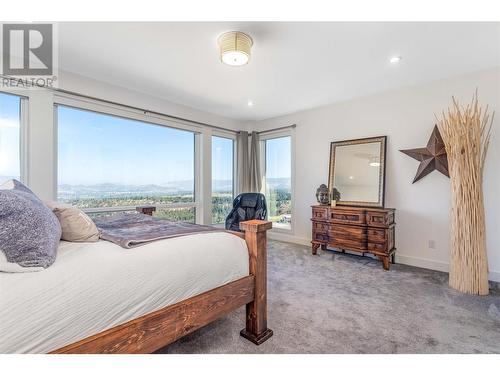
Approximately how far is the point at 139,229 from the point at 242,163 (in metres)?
3.38

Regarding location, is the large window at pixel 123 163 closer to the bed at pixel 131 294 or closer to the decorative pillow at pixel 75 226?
the decorative pillow at pixel 75 226

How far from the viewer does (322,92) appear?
3.51m

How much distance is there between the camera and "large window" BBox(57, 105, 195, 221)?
119 inches

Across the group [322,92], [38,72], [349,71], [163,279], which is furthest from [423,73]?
[38,72]

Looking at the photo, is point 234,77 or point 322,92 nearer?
point 234,77

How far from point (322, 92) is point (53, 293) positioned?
3587 millimetres

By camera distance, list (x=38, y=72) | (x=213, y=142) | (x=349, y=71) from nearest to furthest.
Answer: (x=38, y=72)
(x=349, y=71)
(x=213, y=142)

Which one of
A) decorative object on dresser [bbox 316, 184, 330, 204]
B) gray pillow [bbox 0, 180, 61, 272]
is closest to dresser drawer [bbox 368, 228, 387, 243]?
decorative object on dresser [bbox 316, 184, 330, 204]

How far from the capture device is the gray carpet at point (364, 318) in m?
1.62

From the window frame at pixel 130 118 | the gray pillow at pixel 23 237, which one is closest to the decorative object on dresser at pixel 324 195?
the window frame at pixel 130 118

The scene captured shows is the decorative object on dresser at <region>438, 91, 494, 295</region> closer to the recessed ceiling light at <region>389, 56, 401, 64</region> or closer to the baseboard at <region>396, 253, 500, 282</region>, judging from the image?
the baseboard at <region>396, 253, 500, 282</region>

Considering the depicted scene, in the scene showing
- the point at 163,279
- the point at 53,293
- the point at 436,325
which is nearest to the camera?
the point at 53,293

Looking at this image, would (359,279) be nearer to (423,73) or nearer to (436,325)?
(436,325)
